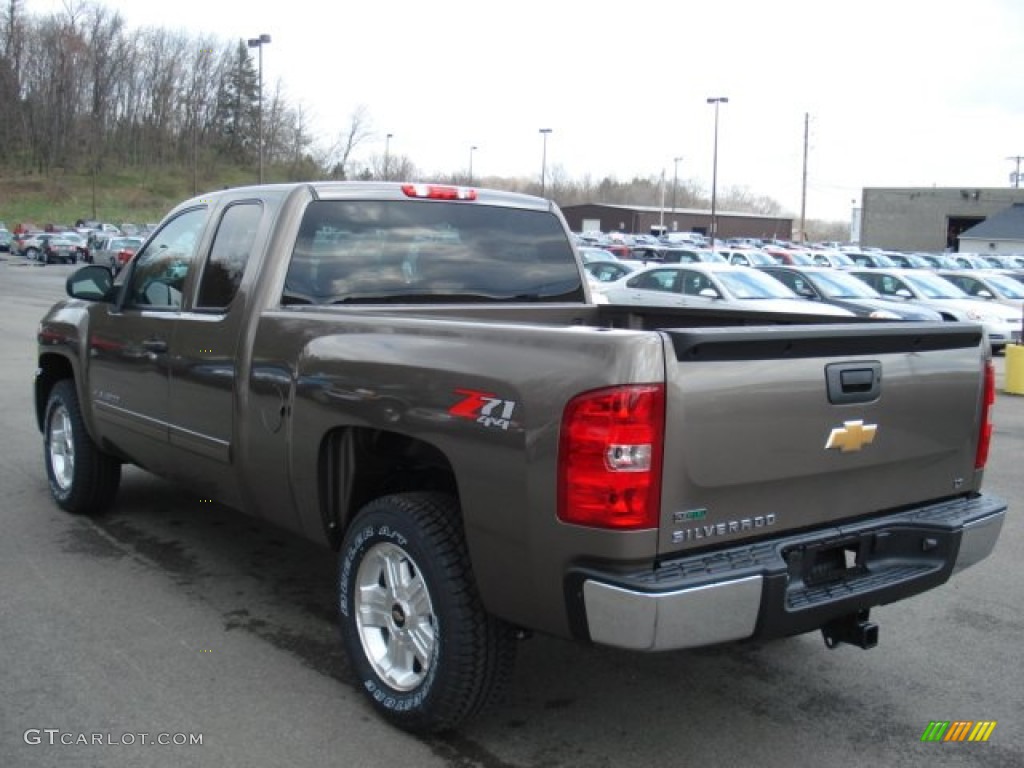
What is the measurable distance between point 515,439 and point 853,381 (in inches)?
45.9

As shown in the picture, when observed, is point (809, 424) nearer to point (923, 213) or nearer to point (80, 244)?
point (80, 244)

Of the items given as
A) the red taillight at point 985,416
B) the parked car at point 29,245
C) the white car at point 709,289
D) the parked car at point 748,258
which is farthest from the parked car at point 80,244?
the red taillight at point 985,416

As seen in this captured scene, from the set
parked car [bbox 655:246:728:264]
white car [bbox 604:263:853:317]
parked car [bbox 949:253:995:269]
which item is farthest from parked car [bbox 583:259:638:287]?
parked car [bbox 949:253:995:269]

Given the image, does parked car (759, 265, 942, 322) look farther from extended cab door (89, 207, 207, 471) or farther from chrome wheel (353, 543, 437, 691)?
chrome wheel (353, 543, 437, 691)

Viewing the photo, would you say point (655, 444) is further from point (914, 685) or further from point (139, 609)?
point (139, 609)

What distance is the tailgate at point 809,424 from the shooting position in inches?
116

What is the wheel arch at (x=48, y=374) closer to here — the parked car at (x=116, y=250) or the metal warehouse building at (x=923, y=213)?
the parked car at (x=116, y=250)

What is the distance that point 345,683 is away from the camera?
4035mm

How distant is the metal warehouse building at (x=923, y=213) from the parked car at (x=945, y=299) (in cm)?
6216

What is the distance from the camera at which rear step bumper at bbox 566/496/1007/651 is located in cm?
286

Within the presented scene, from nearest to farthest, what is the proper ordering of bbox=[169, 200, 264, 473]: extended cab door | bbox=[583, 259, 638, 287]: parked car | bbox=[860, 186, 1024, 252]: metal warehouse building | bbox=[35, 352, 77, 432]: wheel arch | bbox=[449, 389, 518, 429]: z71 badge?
bbox=[449, 389, 518, 429]: z71 badge → bbox=[169, 200, 264, 473]: extended cab door → bbox=[35, 352, 77, 432]: wheel arch → bbox=[583, 259, 638, 287]: parked car → bbox=[860, 186, 1024, 252]: metal warehouse building

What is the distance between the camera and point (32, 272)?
42531 mm

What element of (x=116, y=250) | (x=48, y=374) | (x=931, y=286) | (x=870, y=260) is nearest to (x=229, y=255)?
(x=48, y=374)

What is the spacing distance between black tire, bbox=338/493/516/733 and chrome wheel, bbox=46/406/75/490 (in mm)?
3252
